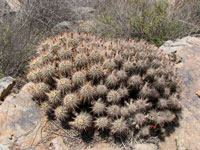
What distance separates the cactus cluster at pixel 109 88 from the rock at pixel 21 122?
267 mm

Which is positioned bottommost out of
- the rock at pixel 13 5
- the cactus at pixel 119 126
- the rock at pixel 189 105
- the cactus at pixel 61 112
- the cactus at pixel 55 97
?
the rock at pixel 189 105

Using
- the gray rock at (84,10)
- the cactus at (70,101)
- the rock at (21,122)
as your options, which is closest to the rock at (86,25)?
the gray rock at (84,10)

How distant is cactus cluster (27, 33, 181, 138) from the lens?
10.7 ft

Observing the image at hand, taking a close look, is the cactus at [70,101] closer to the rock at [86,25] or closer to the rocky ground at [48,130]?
the rocky ground at [48,130]

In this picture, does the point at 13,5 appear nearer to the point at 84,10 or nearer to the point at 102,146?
the point at 84,10

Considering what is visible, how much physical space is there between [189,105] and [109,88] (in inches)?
70.4

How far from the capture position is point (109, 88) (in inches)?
136

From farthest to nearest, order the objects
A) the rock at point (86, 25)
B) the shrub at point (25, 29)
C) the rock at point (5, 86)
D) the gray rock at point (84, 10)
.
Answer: the gray rock at point (84, 10) < the rock at point (86, 25) < the shrub at point (25, 29) < the rock at point (5, 86)

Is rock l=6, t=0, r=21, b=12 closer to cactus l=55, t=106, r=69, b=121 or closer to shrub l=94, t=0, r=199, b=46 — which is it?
shrub l=94, t=0, r=199, b=46

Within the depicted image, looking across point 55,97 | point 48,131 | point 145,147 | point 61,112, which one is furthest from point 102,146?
point 55,97

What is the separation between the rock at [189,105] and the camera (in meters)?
3.42

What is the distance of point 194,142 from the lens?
3.44m

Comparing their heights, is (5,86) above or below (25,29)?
below

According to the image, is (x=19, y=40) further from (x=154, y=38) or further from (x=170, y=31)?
(x=170, y=31)
